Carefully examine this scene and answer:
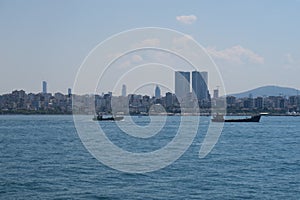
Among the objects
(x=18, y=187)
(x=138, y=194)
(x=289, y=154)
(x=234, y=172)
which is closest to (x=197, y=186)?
(x=138, y=194)

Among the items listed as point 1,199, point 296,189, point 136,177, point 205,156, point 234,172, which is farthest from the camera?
point 205,156

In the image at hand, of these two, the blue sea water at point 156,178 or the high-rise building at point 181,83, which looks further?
the high-rise building at point 181,83

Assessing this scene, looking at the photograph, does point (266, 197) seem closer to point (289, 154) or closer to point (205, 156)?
point (205, 156)

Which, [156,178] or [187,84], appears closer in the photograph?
[156,178]

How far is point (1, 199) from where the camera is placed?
21188mm

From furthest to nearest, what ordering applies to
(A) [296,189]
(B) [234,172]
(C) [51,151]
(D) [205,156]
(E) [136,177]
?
(C) [51,151] < (D) [205,156] < (B) [234,172] < (E) [136,177] < (A) [296,189]

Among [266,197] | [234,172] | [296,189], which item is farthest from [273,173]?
[266,197]

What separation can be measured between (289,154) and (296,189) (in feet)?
53.6

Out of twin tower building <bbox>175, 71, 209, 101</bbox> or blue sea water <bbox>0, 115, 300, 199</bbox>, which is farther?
twin tower building <bbox>175, 71, 209, 101</bbox>

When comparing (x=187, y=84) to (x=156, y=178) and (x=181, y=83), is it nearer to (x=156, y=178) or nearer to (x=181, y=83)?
(x=181, y=83)

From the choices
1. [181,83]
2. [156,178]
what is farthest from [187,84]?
[156,178]

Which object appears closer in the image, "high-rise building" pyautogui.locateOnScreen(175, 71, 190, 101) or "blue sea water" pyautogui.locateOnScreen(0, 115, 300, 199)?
"blue sea water" pyautogui.locateOnScreen(0, 115, 300, 199)

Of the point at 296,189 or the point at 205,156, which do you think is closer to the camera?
the point at 296,189

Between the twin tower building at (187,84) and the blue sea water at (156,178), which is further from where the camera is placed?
the twin tower building at (187,84)
